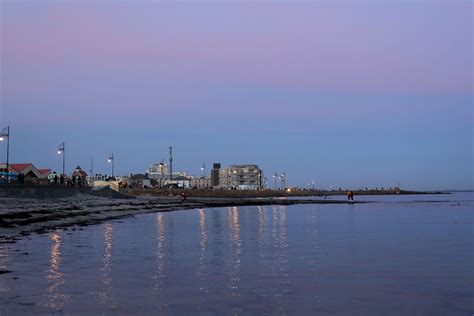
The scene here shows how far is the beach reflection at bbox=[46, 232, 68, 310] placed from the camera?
36.2 ft

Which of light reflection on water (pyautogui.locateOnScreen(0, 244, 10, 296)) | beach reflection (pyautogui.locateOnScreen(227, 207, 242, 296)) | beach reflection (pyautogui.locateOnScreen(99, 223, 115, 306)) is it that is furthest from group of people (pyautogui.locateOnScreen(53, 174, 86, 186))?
light reflection on water (pyautogui.locateOnScreen(0, 244, 10, 296))

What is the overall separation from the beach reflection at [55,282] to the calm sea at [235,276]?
0.02 metres

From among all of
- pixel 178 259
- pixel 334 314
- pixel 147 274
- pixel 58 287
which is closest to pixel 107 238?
pixel 178 259

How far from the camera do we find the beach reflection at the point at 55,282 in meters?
11.0

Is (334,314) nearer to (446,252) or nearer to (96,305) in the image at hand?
(96,305)

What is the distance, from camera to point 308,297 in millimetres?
12133

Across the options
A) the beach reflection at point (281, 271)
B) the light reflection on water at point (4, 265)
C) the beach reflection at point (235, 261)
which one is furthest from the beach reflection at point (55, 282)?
the beach reflection at point (281, 271)

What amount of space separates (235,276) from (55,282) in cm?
506

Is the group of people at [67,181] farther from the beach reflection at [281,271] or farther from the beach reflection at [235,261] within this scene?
the beach reflection at [281,271]

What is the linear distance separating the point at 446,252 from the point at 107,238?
1609 cm

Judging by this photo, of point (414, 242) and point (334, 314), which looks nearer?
point (334, 314)

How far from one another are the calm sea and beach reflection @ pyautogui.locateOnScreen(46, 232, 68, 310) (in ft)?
0.07

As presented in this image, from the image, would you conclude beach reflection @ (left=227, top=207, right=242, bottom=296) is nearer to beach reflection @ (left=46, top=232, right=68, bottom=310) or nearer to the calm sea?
the calm sea

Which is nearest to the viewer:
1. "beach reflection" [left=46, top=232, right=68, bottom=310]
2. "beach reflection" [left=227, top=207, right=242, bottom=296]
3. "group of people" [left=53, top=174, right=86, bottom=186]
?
"beach reflection" [left=46, top=232, right=68, bottom=310]
